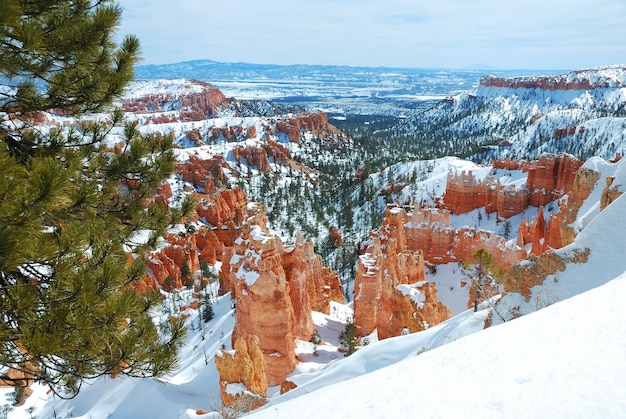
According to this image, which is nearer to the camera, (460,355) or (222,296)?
(460,355)

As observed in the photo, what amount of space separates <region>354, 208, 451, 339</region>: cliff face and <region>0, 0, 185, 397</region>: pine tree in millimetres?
Answer: 16190

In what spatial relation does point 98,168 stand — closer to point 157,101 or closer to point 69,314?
point 69,314

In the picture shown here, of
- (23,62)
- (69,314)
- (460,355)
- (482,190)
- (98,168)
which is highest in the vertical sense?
(23,62)

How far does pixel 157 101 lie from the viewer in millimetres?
153875

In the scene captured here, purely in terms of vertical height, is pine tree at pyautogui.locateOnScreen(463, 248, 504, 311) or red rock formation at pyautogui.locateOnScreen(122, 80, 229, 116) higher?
red rock formation at pyautogui.locateOnScreen(122, 80, 229, 116)

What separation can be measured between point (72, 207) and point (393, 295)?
1972 centimetres

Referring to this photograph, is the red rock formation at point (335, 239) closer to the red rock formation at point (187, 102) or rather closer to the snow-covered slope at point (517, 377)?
the snow-covered slope at point (517, 377)

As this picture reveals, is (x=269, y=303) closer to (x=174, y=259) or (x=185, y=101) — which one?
(x=174, y=259)

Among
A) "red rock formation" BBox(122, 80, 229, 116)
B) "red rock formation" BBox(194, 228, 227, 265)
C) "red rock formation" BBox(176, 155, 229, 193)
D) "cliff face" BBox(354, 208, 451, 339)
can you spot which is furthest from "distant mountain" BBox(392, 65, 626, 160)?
"cliff face" BBox(354, 208, 451, 339)

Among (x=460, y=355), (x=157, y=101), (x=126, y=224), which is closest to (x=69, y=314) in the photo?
(x=126, y=224)

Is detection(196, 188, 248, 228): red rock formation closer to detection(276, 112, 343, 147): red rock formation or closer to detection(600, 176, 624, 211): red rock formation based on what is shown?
detection(600, 176, 624, 211): red rock formation

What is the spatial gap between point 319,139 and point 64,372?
12512 cm

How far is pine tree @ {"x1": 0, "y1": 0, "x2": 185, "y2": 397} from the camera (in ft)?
13.2

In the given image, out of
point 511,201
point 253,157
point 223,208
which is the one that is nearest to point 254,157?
point 253,157
